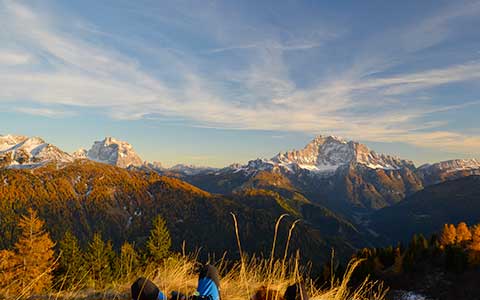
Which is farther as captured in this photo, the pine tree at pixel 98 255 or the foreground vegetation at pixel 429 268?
the pine tree at pixel 98 255

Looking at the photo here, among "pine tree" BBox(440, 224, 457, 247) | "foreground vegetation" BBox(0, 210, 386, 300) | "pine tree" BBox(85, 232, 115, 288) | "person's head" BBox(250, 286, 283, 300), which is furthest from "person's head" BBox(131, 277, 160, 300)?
"pine tree" BBox(440, 224, 457, 247)

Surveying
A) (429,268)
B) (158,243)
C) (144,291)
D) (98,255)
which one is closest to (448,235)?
(429,268)

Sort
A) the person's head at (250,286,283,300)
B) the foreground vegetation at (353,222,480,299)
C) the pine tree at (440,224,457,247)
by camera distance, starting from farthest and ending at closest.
Result: the pine tree at (440,224,457,247), the foreground vegetation at (353,222,480,299), the person's head at (250,286,283,300)

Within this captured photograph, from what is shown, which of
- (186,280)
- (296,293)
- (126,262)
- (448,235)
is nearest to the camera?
(296,293)

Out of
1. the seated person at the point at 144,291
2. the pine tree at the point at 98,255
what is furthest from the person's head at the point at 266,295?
the pine tree at the point at 98,255

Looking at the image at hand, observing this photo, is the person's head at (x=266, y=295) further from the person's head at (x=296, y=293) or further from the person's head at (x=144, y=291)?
the person's head at (x=144, y=291)

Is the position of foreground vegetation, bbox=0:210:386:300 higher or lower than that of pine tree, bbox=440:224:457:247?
higher

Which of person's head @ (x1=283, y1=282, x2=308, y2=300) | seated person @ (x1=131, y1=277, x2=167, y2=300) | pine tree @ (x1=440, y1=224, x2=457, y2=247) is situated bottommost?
pine tree @ (x1=440, y1=224, x2=457, y2=247)

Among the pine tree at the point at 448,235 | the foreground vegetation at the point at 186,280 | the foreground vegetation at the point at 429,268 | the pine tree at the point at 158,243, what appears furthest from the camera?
the pine tree at the point at 448,235

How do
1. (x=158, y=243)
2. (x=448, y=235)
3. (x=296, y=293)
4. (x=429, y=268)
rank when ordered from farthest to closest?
(x=448, y=235) → (x=429, y=268) → (x=158, y=243) → (x=296, y=293)

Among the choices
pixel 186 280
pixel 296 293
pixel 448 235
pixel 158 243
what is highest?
pixel 296 293

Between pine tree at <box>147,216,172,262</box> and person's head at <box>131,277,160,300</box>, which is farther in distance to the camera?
pine tree at <box>147,216,172,262</box>

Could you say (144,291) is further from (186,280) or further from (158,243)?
(158,243)

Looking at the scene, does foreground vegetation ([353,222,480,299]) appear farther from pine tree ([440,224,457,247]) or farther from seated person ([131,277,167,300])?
seated person ([131,277,167,300])
